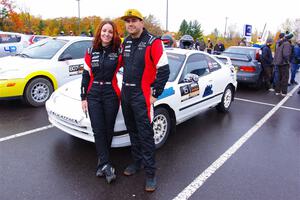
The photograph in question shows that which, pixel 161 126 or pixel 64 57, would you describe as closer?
pixel 161 126

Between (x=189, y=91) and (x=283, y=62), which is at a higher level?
(x=283, y=62)

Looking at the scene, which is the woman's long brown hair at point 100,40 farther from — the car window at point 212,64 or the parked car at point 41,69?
the parked car at point 41,69

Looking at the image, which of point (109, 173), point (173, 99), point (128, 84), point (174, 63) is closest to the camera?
point (128, 84)

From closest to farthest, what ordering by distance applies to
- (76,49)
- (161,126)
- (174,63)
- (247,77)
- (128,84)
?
(128,84) → (161,126) → (174,63) → (76,49) → (247,77)

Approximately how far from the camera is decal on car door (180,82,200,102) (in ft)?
14.4

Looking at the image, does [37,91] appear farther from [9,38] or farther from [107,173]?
[9,38]

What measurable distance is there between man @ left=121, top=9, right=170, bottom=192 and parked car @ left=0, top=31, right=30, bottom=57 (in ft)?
30.6

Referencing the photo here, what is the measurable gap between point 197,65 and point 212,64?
60 cm

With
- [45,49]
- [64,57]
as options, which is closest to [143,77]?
[64,57]

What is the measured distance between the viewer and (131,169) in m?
3.37

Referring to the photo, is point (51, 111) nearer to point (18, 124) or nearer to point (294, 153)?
point (18, 124)

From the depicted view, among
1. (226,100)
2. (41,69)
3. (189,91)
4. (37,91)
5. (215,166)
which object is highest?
(41,69)

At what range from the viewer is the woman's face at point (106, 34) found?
2990mm

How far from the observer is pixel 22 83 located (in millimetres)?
5621
